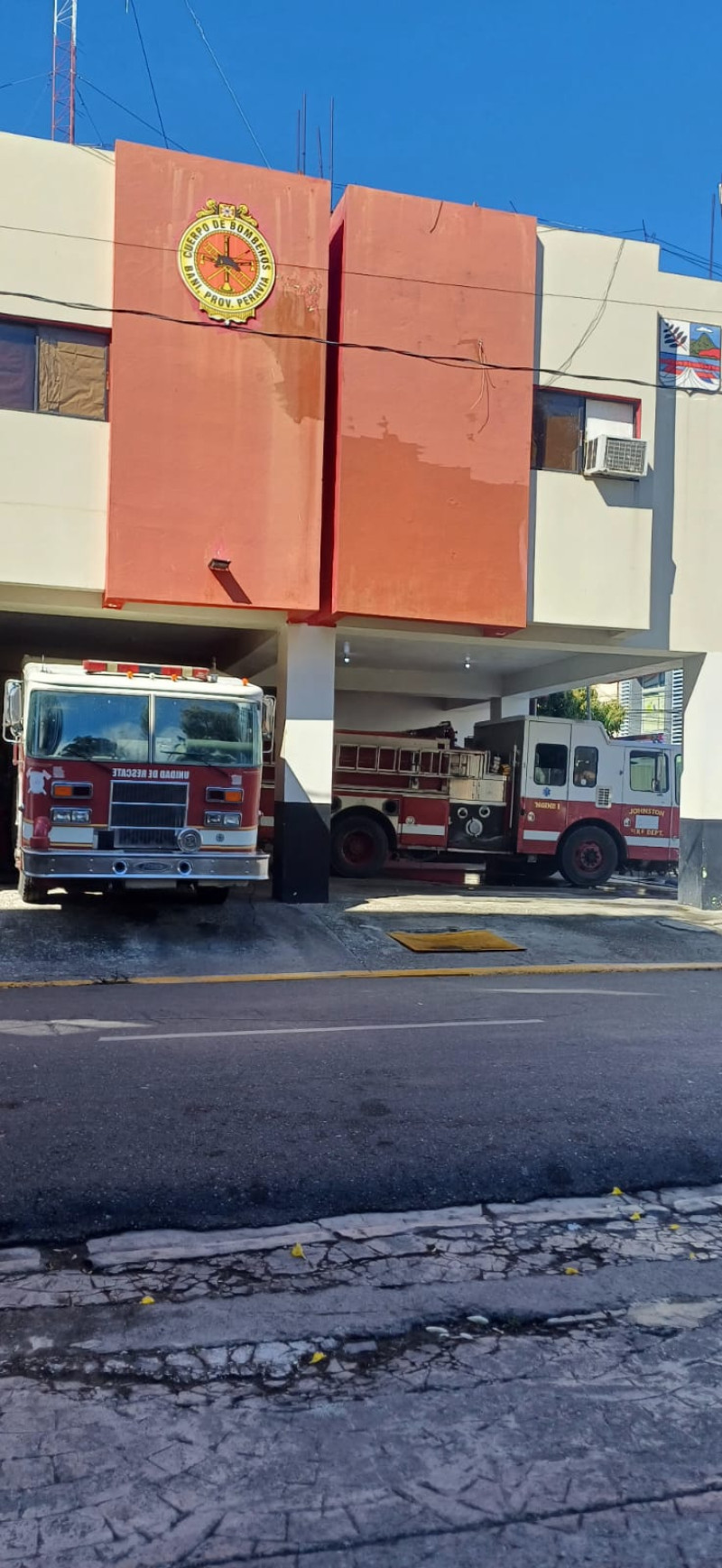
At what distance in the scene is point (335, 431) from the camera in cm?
1460

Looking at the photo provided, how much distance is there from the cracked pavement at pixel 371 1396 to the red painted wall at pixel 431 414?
10.7 m

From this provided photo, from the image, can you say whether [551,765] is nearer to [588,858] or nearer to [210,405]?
[588,858]

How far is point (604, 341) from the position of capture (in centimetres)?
1573

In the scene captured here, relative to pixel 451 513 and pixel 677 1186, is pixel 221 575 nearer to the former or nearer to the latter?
pixel 451 513

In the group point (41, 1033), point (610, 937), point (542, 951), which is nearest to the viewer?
point (41, 1033)

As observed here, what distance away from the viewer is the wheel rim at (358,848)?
65.7 ft

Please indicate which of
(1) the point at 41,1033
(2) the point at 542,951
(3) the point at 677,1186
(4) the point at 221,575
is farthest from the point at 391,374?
(3) the point at 677,1186

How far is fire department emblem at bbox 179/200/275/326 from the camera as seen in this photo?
548 inches

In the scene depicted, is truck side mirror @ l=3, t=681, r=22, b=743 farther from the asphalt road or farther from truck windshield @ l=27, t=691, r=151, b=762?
the asphalt road

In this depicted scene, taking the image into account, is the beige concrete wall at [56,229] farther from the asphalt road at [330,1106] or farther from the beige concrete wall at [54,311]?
the asphalt road at [330,1106]

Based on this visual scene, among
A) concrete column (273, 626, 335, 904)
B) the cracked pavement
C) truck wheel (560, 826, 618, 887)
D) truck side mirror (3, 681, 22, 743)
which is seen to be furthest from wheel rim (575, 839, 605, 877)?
the cracked pavement

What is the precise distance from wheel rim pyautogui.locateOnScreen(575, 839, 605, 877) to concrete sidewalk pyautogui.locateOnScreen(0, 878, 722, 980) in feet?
14.6

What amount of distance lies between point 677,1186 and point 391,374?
37.3ft

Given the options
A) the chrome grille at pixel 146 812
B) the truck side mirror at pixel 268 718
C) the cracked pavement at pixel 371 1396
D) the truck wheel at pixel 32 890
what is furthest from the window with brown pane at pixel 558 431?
the cracked pavement at pixel 371 1396
